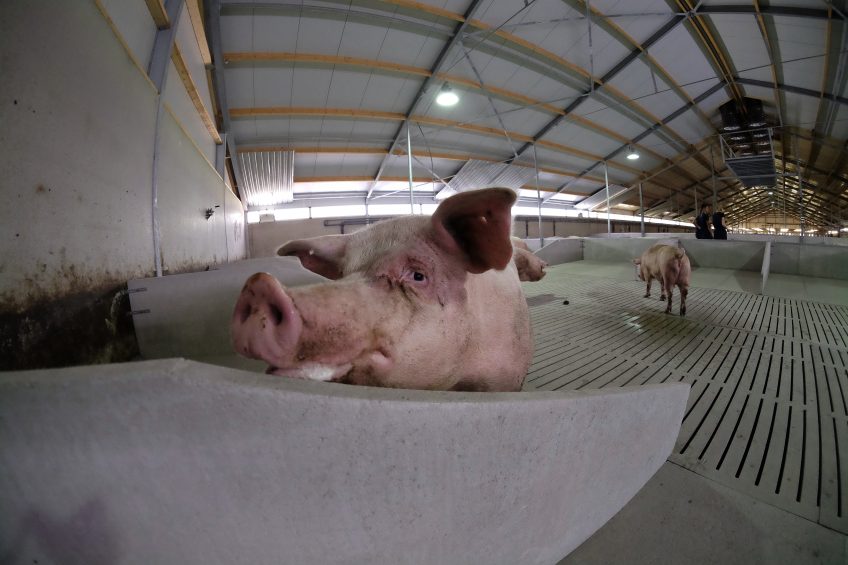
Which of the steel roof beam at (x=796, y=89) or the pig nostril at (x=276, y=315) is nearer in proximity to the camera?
the pig nostril at (x=276, y=315)

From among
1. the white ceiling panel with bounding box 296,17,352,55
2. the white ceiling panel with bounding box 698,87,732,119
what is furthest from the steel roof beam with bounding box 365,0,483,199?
the white ceiling panel with bounding box 698,87,732,119

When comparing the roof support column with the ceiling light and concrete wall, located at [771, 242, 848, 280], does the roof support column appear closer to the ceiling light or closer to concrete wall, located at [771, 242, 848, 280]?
the ceiling light

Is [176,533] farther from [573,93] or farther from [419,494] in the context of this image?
[573,93]

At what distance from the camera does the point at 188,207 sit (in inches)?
157

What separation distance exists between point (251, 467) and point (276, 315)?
376 millimetres

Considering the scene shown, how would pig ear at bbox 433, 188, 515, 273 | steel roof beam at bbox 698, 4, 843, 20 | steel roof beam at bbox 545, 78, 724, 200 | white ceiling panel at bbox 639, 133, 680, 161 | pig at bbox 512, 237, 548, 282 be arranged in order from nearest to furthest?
pig ear at bbox 433, 188, 515, 273
pig at bbox 512, 237, 548, 282
steel roof beam at bbox 698, 4, 843, 20
steel roof beam at bbox 545, 78, 724, 200
white ceiling panel at bbox 639, 133, 680, 161

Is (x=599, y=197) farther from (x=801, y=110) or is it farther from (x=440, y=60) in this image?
(x=440, y=60)

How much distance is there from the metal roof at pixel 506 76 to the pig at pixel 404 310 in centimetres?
598

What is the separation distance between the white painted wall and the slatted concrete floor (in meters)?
3.00

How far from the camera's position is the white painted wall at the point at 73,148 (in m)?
1.37

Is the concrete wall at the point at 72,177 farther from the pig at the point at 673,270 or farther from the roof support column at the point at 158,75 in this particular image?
the pig at the point at 673,270

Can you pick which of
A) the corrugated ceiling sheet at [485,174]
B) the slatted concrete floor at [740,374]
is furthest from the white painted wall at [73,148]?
the corrugated ceiling sheet at [485,174]

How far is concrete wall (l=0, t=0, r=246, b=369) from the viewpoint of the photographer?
53.5 inches

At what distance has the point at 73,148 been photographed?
5.65 feet
